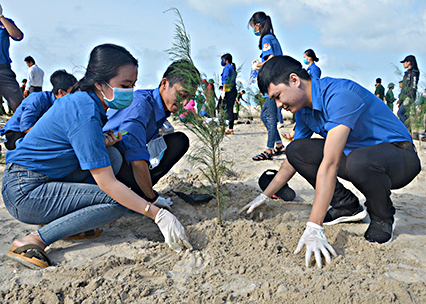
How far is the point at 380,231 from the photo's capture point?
2467 millimetres

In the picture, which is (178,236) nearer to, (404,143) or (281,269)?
(281,269)

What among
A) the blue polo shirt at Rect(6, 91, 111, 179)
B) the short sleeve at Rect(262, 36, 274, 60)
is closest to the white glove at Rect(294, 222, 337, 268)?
the blue polo shirt at Rect(6, 91, 111, 179)

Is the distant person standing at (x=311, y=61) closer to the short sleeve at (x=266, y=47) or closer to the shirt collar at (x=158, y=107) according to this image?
the short sleeve at (x=266, y=47)

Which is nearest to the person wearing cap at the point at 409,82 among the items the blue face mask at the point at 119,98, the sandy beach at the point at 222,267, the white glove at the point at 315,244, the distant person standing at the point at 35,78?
the sandy beach at the point at 222,267

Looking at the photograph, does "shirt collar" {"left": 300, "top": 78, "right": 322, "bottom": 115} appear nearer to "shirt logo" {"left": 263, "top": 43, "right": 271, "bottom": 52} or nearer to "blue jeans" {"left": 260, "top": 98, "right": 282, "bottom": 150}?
"blue jeans" {"left": 260, "top": 98, "right": 282, "bottom": 150}

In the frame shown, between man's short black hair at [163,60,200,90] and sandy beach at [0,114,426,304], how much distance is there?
109cm

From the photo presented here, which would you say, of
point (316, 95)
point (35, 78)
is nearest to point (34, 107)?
point (316, 95)

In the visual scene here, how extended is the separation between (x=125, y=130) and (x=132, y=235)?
799 mm

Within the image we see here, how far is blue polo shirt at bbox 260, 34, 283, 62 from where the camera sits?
5.29 meters

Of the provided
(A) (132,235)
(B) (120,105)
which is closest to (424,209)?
(A) (132,235)

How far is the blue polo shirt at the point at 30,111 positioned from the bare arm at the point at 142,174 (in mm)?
1742

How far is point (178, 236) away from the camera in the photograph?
7.20ft

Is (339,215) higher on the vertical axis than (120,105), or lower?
lower

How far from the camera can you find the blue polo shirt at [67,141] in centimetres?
197
